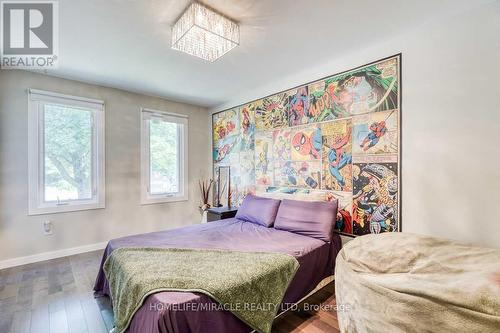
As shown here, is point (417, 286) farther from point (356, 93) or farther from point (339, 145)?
point (356, 93)

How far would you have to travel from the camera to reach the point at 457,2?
1794mm

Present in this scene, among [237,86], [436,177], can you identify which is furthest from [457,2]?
[237,86]

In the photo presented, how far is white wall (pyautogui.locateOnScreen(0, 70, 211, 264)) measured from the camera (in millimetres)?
2881

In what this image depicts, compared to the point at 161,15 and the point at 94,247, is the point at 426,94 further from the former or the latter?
the point at 94,247

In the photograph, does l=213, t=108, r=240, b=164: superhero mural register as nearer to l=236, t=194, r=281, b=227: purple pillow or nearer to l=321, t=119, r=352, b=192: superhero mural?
l=236, t=194, r=281, b=227: purple pillow

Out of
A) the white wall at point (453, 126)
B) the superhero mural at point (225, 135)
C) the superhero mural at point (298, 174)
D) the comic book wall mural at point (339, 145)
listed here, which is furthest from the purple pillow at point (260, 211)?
the white wall at point (453, 126)

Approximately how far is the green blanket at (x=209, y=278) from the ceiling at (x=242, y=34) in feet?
6.40

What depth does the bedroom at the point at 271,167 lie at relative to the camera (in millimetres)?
1463

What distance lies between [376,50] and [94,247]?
4.49 meters

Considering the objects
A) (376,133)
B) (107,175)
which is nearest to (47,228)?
(107,175)

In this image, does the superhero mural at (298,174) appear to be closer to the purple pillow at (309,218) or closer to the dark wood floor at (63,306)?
the purple pillow at (309,218)

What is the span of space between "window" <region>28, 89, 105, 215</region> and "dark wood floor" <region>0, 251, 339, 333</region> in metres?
0.91

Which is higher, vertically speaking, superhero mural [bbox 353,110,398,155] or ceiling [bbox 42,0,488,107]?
ceiling [bbox 42,0,488,107]

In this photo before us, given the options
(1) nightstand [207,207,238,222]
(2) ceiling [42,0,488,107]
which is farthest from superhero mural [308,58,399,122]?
(1) nightstand [207,207,238,222]
